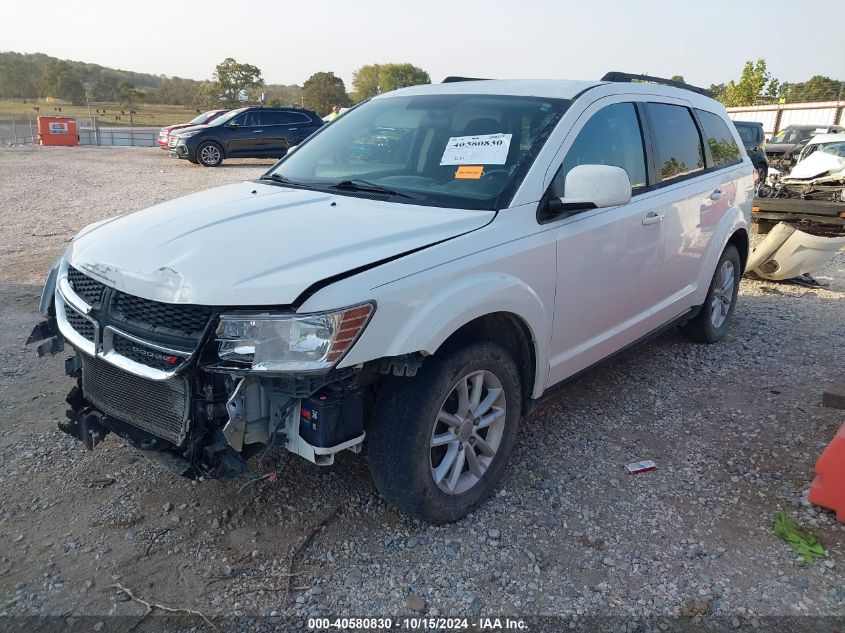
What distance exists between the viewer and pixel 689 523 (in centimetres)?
309

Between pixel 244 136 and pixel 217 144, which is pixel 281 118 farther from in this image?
pixel 217 144

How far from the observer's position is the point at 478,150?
335 cm

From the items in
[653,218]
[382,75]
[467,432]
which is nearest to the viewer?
[467,432]

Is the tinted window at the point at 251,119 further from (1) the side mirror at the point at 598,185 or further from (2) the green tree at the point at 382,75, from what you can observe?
(2) the green tree at the point at 382,75

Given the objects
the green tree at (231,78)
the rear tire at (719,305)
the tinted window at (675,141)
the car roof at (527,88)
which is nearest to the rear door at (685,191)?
the tinted window at (675,141)

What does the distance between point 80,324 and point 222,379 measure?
0.87 m

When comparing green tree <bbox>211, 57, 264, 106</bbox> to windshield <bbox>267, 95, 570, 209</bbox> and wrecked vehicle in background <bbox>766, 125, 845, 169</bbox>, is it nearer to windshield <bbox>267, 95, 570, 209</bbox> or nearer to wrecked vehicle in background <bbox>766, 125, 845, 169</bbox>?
wrecked vehicle in background <bbox>766, 125, 845, 169</bbox>

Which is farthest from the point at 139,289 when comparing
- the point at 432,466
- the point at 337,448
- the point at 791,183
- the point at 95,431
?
the point at 791,183

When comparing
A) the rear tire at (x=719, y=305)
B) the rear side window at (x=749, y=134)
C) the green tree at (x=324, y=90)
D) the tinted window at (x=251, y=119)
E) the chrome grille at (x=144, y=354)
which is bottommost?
the rear tire at (x=719, y=305)

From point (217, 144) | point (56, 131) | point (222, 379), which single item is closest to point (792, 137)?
point (217, 144)

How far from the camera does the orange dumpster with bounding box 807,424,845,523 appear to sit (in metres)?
3.07

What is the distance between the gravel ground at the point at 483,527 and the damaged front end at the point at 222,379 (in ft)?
1.49

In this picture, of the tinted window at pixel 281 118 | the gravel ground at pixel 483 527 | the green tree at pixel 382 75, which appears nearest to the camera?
the gravel ground at pixel 483 527

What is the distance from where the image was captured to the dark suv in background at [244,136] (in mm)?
19172
